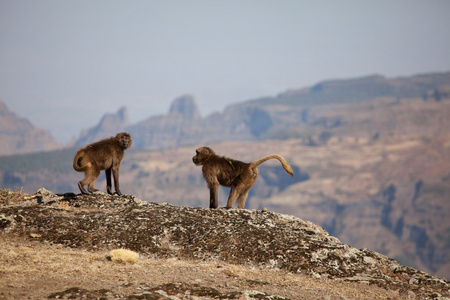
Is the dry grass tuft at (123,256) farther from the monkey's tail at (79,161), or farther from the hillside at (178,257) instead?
the monkey's tail at (79,161)

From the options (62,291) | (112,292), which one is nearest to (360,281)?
(112,292)

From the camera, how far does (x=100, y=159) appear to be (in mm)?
22938

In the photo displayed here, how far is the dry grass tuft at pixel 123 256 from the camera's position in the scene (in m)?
16.0

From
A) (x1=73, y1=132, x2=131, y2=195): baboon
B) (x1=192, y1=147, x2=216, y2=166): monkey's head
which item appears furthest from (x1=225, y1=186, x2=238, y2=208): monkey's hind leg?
(x1=73, y1=132, x2=131, y2=195): baboon

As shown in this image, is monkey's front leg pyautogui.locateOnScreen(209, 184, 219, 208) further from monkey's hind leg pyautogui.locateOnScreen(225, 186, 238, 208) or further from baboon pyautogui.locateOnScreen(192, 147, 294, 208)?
monkey's hind leg pyautogui.locateOnScreen(225, 186, 238, 208)

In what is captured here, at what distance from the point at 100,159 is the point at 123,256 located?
7.92 meters

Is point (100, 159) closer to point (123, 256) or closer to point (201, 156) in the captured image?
point (201, 156)

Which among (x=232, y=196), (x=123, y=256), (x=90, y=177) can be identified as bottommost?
(x=123, y=256)

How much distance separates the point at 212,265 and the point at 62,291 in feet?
16.7

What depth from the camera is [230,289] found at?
14062mm

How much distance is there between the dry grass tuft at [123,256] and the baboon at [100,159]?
5972 mm

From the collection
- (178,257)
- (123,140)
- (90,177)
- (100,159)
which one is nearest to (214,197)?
(123,140)

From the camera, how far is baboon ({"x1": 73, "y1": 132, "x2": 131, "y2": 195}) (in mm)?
22172

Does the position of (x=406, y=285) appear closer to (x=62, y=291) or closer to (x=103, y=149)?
(x=62, y=291)
